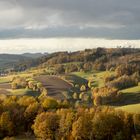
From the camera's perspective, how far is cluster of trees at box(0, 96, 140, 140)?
153500 millimetres

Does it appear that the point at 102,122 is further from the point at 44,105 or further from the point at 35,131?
the point at 44,105

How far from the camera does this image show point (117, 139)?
5866 inches

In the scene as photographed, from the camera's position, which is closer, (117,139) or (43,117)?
(117,139)

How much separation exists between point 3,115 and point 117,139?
2122 inches

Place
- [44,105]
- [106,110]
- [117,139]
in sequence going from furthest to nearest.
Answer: [44,105]
[106,110]
[117,139]

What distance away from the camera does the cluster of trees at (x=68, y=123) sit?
153500 millimetres

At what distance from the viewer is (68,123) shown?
158000 millimetres

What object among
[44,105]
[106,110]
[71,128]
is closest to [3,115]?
[44,105]

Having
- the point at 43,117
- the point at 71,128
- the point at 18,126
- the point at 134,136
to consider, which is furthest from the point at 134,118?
the point at 18,126

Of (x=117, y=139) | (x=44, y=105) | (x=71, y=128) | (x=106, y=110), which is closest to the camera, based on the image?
(x=117, y=139)

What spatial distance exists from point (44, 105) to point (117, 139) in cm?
4801

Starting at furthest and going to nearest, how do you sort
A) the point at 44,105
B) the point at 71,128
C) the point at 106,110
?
the point at 44,105
the point at 106,110
the point at 71,128

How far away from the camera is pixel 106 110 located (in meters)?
172

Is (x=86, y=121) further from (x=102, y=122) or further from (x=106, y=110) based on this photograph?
(x=106, y=110)
